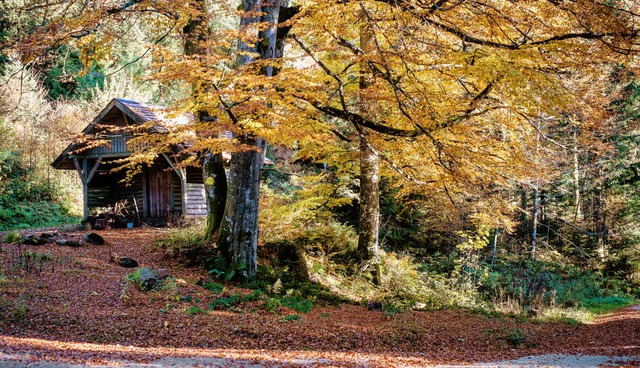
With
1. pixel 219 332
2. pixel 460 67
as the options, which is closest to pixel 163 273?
pixel 219 332

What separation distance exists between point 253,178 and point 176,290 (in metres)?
2.76

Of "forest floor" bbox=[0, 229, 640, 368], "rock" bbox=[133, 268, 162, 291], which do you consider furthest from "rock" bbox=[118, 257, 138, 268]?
"rock" bbox=[133, 268, 162, 291]

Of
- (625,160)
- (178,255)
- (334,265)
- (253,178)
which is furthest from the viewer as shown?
(625,160)

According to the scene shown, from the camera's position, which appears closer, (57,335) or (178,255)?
(57,335)

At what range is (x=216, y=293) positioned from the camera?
9055 millimetres

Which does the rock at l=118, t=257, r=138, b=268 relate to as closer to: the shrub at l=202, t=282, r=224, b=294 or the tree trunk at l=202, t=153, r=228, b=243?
the tree trunk at l=202, t=153, r=228, b=243

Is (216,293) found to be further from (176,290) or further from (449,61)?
(449,61)

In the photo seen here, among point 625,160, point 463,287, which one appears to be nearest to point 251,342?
point 463,287

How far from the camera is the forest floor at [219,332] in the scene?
544 centimetres

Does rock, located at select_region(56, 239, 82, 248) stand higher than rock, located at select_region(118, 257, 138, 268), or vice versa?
rock, located at select_region(56, 239, 82, 248)

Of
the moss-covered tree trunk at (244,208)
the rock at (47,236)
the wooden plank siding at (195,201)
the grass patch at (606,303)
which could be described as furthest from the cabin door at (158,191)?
the grass patch at (606,303)

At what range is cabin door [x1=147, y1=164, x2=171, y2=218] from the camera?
66.6ft

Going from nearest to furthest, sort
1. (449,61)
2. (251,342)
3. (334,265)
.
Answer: (251,342), (449,61), (334,265)

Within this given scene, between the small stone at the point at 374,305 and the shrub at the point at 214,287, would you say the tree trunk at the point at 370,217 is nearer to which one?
the small stone at the point at 374,305
